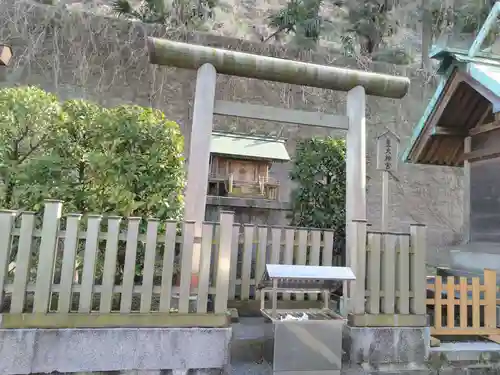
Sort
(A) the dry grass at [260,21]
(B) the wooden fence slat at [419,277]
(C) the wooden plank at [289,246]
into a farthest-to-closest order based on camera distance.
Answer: (A) the dry grass at [260,21], (C) the wooden plank at [289,246], (B) the wooden fence slat at [419,277]

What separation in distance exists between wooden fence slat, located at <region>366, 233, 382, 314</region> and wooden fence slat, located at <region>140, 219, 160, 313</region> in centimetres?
263

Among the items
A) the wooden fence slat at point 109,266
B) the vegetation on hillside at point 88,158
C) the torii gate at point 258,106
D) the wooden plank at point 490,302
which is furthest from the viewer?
the wooden plank at point 490,302

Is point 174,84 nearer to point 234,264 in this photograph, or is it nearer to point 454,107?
point 454,107

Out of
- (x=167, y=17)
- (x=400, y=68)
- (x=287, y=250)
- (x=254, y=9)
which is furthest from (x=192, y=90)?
(x=254, y=9)

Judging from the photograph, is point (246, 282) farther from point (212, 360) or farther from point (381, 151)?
point (381, 151)

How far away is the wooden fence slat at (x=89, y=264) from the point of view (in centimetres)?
363

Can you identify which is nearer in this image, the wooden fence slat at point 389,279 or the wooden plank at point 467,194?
the wooden fence slat at point 389,279

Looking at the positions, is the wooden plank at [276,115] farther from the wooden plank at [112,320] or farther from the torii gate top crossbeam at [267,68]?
the wooden plank at [112,320]

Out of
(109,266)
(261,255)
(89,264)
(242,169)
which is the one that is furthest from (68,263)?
(242,169)

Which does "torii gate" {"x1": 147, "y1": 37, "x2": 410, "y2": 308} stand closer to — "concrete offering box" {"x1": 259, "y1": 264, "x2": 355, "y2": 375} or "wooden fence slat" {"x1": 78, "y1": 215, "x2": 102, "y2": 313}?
"concrete offering box" {"x1": 259, "y1": 264, "x2": 355, "y2": 375}

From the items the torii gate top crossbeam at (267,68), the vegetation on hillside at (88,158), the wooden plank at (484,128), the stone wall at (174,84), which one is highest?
the stone wall at (174,84)

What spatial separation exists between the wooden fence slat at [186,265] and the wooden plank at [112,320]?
133mm

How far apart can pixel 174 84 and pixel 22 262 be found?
596 inches

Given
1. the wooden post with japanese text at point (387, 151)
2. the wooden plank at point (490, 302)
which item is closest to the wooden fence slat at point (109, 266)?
the wooden plank at point (490, 302)
